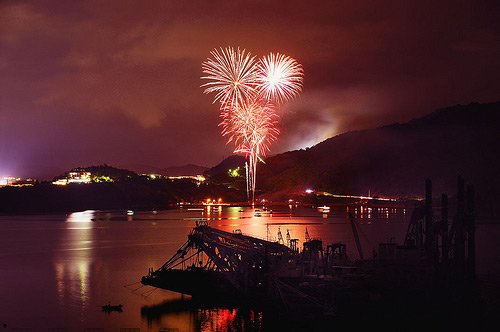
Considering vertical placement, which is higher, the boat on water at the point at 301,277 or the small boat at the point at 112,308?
the boat on water at the point at 301,277

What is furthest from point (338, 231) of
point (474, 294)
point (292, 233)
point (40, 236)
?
point (474, 294)

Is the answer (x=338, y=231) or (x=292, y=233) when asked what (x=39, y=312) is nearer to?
(x=292, y=233)

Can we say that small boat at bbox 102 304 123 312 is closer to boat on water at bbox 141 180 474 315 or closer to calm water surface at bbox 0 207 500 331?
calm water surface at bbox 0 207 500 331

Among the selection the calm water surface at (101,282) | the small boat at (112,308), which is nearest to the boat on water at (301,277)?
the calm water surface at (101,282)

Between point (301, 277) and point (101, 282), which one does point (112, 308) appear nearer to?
point (301, 277)

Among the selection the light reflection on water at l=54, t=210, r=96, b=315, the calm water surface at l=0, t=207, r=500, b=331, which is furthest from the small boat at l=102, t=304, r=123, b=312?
the light reflection on water at l=54, t=210, r=96, b=315

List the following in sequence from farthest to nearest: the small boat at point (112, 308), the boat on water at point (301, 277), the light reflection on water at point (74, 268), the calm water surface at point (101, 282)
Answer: the light reflection on water at point (74, 268), the small boat at point (112, 308), the calm water surface at point (101, 282), the boat on water at point (301, 277)

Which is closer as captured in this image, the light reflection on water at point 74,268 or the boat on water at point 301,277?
the boat on water at point 301,277

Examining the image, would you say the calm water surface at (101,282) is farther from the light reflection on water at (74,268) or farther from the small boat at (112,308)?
the small boat at (112,308)

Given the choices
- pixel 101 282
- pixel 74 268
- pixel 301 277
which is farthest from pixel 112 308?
pixel 74 268

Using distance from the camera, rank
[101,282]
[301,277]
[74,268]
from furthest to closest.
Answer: [74,268]
[101,282]
[301,277]

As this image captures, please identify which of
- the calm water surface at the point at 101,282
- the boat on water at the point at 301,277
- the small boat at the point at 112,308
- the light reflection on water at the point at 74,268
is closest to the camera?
the boat on water at the point at 301,277

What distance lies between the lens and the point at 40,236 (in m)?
99.9

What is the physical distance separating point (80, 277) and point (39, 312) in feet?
49.7
